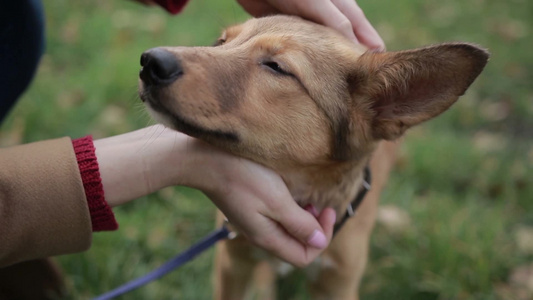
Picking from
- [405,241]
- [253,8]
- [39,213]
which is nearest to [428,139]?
[405,241]

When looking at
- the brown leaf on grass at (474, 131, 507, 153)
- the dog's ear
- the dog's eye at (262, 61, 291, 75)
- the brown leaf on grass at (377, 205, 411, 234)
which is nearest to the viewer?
the dog's ear

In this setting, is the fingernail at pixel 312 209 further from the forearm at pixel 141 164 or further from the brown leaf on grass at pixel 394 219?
the brown leaf on grass at pixel 394 219

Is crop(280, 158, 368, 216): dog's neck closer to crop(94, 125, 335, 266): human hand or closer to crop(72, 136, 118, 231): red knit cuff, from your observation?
crop(94, 125, 335, 266): human hand

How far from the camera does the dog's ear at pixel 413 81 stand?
6.83ft

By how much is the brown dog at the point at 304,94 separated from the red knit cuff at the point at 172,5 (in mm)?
646

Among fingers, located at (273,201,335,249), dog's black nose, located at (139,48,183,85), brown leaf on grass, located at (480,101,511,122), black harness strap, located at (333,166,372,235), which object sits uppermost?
dog's black nose, located at (139,48,183,85)

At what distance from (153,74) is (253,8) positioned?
1.09m

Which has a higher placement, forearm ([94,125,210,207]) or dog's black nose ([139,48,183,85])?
dog's black nose ([139,48,183,85])

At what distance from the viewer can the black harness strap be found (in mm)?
2642

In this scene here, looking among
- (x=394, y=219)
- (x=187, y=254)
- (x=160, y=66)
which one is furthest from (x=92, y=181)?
(x=394, y=219)

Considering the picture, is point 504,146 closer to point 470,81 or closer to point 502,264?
point 502,264

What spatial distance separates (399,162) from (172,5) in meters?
2.23

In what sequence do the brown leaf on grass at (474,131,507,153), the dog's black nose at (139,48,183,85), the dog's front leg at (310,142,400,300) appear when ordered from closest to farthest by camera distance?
the dog's black nose at (139,48,183,85)
the dog's front leg at (310,142,400,300)
the brown leaf on grass at (474,131,507,153)

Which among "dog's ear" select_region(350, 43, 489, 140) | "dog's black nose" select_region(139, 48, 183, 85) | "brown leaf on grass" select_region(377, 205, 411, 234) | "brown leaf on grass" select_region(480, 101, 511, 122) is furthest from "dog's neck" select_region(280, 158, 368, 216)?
"brown leaf on grass" select_region(480, 101, 511, 122)
